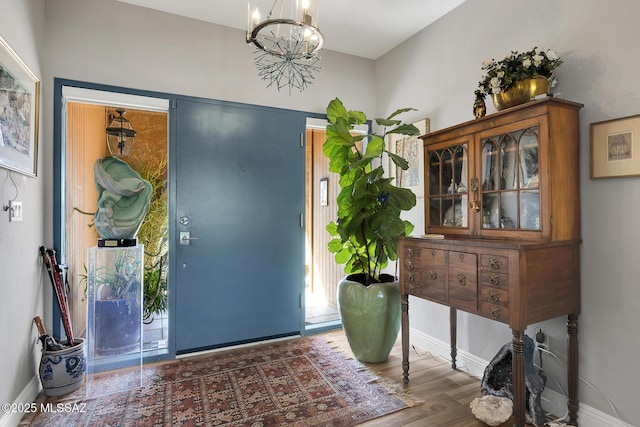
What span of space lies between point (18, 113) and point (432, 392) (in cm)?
305

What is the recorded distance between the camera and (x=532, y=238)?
5.82 feet

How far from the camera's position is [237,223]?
2982mm

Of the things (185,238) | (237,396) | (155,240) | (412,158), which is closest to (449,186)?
(412,158)

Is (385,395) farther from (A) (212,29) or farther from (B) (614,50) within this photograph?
(A) (212,29)

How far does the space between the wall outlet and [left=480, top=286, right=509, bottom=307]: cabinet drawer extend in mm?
2572

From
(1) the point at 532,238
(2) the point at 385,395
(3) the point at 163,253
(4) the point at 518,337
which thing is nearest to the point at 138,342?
(3) the point at 163,253

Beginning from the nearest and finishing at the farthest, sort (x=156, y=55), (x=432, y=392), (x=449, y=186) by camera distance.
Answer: (x=432, y=392) → (x=449, y=186) → (x=156, y=55)

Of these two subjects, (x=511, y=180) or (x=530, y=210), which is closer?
(x=530, y=210)

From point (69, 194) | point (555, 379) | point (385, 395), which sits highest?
Answer: point (69, 194)

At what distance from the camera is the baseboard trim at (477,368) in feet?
5.75

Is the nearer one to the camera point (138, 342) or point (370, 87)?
point (138, 342)

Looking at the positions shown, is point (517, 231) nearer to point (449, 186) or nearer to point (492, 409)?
point (449, 186)

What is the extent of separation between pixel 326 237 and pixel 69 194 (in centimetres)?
269

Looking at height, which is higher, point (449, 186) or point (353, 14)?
point (353, 14)
